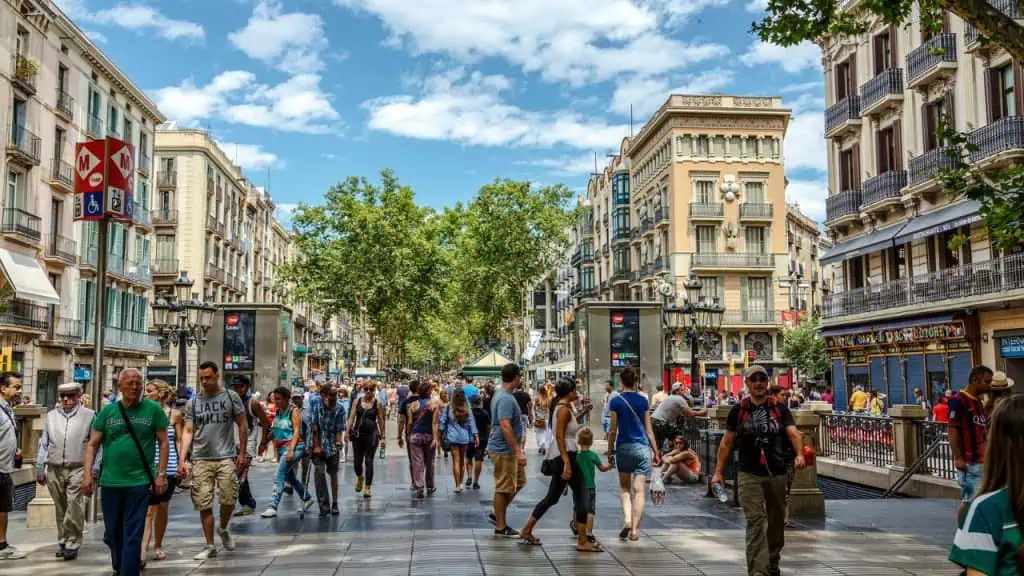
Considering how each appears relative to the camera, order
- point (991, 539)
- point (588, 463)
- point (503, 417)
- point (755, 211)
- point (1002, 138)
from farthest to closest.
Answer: point (755, 211), point (1002, 138), point (503, 417), point (588, 463), point (991, 539)

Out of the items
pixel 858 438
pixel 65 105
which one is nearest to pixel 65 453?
pixel 858 438

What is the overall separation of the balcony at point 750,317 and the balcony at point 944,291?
→ 2085cm

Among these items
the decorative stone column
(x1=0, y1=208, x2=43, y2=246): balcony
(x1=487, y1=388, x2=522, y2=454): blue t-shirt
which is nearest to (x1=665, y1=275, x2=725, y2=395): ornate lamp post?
the decorative stone column

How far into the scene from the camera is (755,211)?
53.3 metres

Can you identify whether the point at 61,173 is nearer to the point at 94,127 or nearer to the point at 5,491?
the point at 94,127

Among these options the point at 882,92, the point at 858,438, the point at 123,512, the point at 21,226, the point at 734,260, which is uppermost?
the point at 882,92

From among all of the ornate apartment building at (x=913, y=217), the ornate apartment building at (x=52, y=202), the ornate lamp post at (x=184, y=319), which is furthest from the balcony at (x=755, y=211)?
the ornate lamp post at (x=184, y=319)

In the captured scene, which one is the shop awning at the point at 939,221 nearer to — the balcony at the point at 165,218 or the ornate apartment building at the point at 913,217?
the ornate apartment building at the point at 913,217

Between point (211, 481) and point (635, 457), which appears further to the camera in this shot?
point (635, 457)

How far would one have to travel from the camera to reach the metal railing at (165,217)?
52781 mm

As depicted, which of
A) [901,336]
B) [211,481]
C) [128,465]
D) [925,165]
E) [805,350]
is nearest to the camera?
[128,465]

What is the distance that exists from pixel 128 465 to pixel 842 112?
96.7ft

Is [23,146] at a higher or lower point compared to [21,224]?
higher

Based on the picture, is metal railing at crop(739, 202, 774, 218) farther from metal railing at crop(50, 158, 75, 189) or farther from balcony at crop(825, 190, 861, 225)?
metal railing at crop(50, 158, 75, 189)
